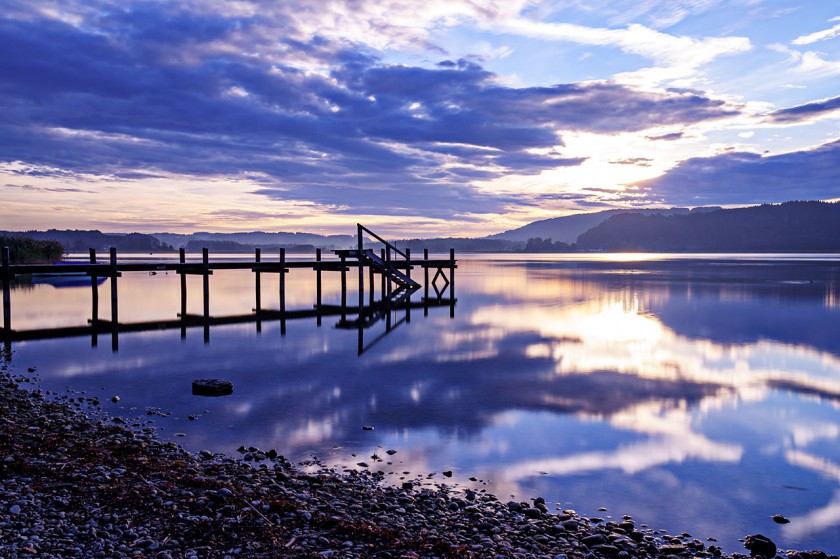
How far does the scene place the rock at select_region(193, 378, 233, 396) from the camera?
13.3 metres

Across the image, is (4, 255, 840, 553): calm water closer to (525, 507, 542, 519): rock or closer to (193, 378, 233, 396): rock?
(193, 378, 233, 396): rock

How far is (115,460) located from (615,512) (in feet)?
23.3

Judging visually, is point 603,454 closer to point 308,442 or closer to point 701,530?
point 701,530

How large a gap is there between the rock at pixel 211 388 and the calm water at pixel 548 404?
0.36 m

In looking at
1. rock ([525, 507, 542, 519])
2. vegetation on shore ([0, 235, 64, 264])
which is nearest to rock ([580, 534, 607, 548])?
rock ([525, 507, 542, 519])

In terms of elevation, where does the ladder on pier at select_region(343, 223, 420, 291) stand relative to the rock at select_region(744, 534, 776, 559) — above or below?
above

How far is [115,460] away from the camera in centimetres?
847

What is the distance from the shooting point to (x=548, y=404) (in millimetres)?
12719

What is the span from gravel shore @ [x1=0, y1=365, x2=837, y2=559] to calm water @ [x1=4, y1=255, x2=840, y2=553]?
26.8 inches

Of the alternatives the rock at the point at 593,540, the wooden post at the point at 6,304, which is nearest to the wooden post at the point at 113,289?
the wooden post at the point at 6,304

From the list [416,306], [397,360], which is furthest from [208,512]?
[416,306]

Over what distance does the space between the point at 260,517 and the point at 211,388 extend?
284 inches

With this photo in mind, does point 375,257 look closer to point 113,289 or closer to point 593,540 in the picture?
point 113,289

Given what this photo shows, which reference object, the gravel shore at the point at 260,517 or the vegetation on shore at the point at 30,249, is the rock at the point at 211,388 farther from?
the vegetation on shore at the point at 30,249
